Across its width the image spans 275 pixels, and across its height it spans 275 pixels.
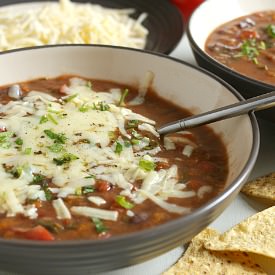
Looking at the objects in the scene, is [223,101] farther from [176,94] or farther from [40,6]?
[40,6]

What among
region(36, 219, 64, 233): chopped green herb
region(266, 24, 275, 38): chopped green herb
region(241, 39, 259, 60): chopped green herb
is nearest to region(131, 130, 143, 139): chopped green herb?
region(36, 219, 64, 233): chopped green herb

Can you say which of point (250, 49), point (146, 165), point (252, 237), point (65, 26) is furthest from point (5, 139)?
point (250, 49)

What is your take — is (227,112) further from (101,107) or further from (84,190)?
(84,190)

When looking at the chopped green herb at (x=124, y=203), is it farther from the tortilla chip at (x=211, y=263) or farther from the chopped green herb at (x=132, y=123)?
the chopped green herb at (x=132, y=123)

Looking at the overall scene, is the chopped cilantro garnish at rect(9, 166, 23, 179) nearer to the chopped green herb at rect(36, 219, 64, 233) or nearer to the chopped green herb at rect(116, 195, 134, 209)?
the chopped green herb at rect(36, 219, 64, 233)

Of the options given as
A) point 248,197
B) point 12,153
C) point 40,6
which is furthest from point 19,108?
point 40,6
